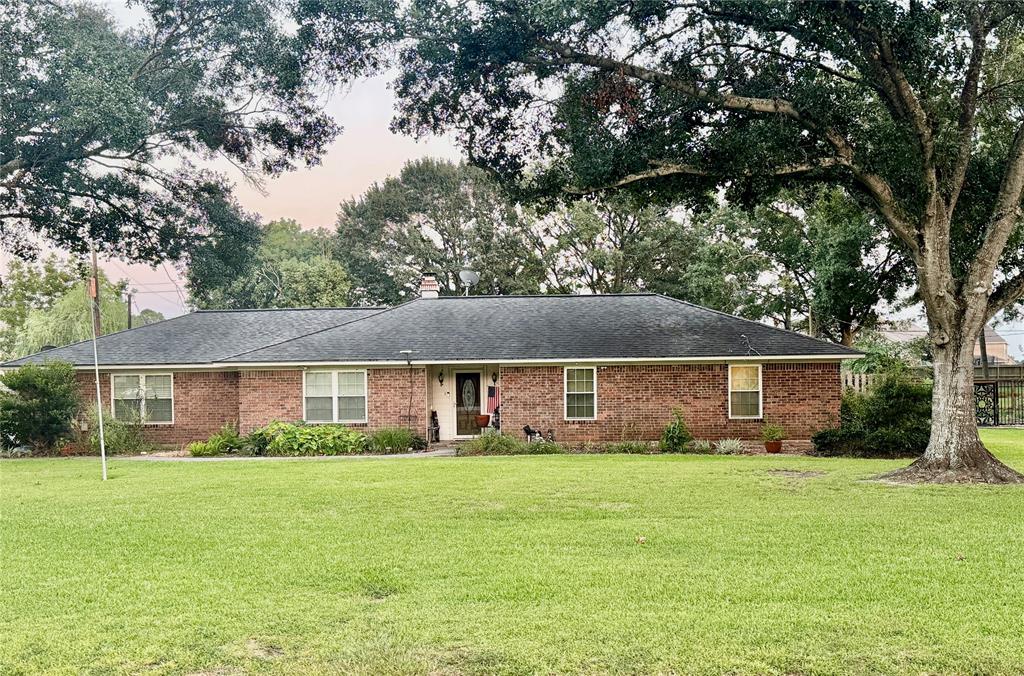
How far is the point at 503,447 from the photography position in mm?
20328

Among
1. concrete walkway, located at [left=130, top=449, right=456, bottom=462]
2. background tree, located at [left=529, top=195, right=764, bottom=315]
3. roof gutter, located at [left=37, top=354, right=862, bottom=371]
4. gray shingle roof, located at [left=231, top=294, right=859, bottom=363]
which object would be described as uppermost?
background tree, located at [left=529, top=195, right=764, bottom=315]

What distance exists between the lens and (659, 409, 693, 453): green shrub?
67.0 feet

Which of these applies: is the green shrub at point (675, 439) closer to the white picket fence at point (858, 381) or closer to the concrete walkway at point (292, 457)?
the concrete walkway at point (292, 457)

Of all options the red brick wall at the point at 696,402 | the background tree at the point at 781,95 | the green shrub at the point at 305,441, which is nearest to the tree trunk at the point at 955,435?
the background tree at the point at 781,95

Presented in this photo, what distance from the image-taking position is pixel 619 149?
51.8ft

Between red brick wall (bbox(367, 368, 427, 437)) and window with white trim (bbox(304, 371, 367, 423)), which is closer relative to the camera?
red brick wall (bbox(367, 368, 427, 437))

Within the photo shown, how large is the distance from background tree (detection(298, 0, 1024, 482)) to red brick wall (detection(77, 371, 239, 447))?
35.5 feet

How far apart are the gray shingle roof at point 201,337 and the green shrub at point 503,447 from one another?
778 cm

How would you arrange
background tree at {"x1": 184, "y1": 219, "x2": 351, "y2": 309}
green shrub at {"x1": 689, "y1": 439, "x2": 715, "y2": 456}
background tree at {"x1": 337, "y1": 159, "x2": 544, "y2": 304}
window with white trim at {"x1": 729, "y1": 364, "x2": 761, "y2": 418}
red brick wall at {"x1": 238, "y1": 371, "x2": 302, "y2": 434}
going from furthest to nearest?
background tree at {"x1": 337, "y1": 159, "x2": 544, "y2": 304}
background tree at {"x1": 184, "y1": 219, "x2": 351, "y2": 309}
red brick wall at {"x1": 238, "y1": 371, "x2": 302, "y2": 434}
window with white trim at {"x1": 729, "y1": 364, "x2": 761, "y2": 418}
green shrub at {"x1": 689, "y1": 439, "x2": 715, "y2": 456}

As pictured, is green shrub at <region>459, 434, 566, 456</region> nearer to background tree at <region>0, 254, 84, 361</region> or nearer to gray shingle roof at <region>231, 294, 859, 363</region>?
gray shingle roof at <region>231, 294, 859, 363</region>

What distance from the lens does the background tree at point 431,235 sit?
150 feet

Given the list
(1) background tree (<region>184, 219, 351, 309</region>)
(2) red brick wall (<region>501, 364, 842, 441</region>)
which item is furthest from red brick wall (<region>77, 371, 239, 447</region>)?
(2) red brick wall (<region>501, 364, 842, 441</region>)

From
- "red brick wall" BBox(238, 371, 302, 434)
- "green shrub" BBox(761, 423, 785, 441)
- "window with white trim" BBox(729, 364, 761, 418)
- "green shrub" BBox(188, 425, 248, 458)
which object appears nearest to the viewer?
"green shrub" BBox(188, 425, 248, 458)

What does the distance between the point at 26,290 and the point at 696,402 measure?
4148 centimetres
